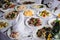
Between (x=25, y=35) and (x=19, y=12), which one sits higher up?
(x=19, y=12)

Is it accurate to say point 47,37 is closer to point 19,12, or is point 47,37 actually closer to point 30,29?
point 30,29

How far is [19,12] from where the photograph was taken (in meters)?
1.61

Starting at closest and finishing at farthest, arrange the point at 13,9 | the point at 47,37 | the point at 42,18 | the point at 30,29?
the point at 47,37
the point at 30,29
the point at 42,18
the point at 13,9

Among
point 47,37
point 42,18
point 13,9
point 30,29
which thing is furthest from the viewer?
point 13,9

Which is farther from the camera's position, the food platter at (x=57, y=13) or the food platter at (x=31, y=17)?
→ the food platter at (x=57, y=13)

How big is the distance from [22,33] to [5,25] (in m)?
0.19

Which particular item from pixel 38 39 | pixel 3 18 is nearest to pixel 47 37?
pixel 38 39

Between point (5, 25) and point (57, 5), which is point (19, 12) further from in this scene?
point (57, 5)

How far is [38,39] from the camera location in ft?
4.21

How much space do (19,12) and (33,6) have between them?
195 millimetres

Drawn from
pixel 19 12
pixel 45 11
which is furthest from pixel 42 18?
pixel 19 12

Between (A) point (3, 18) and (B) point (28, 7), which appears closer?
(A) point (3, 18)

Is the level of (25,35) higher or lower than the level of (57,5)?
lower

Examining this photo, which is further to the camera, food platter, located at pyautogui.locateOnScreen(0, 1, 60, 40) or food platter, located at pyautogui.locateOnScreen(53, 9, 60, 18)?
food platter, located at pyautogui.locateOnScreen(53, 9, 60, 18)
